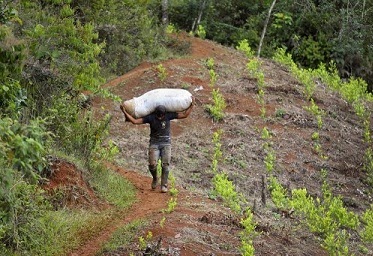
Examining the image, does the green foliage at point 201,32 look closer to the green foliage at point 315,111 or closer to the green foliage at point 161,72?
the green foliage at point 161,72

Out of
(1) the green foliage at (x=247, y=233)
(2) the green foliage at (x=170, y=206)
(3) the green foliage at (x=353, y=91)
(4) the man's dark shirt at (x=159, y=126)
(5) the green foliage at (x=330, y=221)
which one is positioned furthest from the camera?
(3) the green foliage at (x=353, y=91)

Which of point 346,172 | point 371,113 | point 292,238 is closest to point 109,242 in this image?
point 292,238

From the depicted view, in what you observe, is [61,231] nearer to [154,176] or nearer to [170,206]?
[170,206]

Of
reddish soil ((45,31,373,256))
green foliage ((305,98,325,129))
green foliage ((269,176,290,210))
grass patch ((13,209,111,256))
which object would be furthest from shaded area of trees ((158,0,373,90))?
grass patch ((13,209,111,256))

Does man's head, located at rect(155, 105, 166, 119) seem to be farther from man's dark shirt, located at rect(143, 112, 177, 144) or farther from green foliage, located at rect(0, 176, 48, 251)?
green foliage, located at rect(0, 176, 48, 251)

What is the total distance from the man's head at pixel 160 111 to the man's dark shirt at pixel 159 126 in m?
0.07

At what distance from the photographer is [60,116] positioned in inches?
412

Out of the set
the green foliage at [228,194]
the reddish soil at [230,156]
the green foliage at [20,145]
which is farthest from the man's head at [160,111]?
the green foliage at [20,145]

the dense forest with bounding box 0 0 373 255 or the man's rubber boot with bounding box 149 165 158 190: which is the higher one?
the dense forest with bounding box 0 0 373 255

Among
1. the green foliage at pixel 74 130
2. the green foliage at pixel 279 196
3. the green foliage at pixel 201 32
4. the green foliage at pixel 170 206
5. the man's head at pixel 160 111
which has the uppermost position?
the man's head at pixel 160 111

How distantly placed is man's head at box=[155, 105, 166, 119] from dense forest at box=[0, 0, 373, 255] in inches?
35.0

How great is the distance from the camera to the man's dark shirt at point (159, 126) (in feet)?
34.8

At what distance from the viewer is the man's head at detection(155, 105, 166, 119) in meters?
10.5

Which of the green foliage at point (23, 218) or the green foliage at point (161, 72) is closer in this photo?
the green foliage at point (23, 218)
